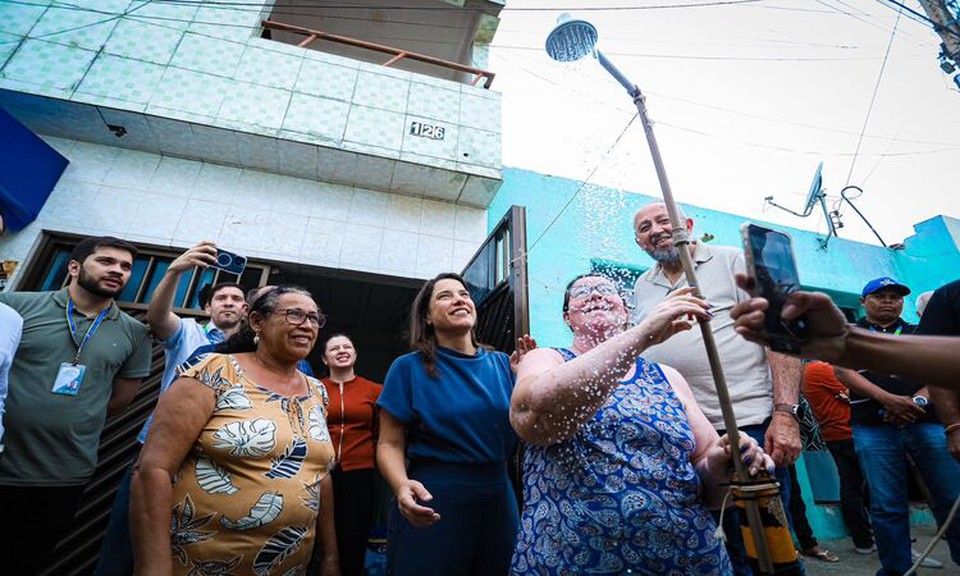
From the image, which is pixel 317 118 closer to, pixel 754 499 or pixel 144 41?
pixel 144 41

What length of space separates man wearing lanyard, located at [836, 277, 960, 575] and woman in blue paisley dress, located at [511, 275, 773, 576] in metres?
1.98

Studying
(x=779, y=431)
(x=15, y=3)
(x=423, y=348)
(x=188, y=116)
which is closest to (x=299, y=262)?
(x=188, y=116)

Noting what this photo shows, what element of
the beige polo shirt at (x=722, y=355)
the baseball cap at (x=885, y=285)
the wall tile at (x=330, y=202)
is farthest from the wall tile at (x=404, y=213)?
the baseball cap at (x=885, y=285)

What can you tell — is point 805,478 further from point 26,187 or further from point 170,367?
point 26,187

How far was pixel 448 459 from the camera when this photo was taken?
163 centimetres

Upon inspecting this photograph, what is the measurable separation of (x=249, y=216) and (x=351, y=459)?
294cm

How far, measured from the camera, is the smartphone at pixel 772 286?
0.78 metres

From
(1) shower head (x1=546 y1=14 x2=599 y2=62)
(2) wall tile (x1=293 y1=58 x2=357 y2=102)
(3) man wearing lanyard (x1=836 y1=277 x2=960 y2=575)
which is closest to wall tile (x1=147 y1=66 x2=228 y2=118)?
(2) wall tile (x1=293 y1=58 x2=357 y2=102)

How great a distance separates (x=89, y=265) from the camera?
7.68 ft

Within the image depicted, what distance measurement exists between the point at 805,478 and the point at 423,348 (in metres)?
5.73

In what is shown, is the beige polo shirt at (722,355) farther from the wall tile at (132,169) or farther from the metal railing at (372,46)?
the wall tile at (132,169)

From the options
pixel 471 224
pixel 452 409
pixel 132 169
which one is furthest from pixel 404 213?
pixel 452 409

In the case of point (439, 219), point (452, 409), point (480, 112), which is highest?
point (480, 112)

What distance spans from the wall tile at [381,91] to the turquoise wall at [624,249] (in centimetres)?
160
